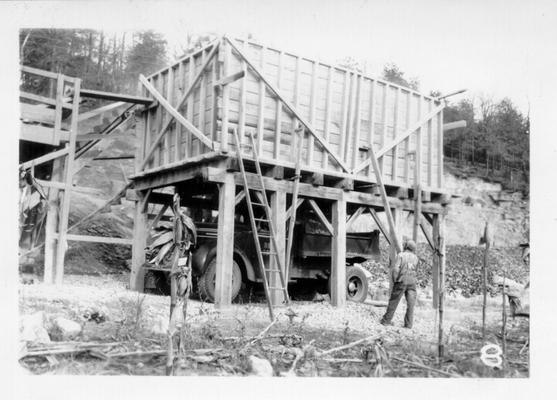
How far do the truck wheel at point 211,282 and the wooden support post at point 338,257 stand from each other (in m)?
2.04

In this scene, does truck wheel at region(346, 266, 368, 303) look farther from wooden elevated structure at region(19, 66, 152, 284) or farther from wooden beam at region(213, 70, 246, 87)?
wooden elevated structure at region(19, 66, 152, 284)

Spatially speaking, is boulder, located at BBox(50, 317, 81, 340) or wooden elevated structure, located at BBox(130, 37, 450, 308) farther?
wooden elevated structure, located at BBox(130, 37, 450, 308)

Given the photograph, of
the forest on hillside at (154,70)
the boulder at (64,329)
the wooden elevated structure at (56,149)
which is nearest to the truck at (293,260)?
the wooden elevated structure at (56,149)

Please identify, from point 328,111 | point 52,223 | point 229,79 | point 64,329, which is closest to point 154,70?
point 52,223

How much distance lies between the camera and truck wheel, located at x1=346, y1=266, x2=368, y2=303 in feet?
48.7

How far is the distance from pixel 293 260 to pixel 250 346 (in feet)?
21.3

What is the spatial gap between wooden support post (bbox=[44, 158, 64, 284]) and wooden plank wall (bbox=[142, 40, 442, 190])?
2.13 metres

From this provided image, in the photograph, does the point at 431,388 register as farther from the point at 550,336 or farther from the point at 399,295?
the point at 399,295

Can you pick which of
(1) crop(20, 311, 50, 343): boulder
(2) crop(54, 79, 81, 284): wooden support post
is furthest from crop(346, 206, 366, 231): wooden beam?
(1) crop(20, 311, 50, 343): boulder

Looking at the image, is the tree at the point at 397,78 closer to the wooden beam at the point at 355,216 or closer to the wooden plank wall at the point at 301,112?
the wooden plank wall at the point at 301,112

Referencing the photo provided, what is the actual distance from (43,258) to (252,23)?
7.94m

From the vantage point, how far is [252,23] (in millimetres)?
8211

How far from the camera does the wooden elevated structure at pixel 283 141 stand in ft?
37.4

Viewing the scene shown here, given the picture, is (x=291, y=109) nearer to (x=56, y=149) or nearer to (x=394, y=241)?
(x=394, y=241)
